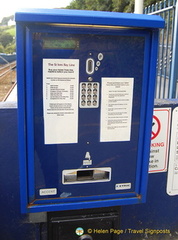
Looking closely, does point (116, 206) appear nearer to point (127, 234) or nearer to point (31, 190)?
point (31, 190)

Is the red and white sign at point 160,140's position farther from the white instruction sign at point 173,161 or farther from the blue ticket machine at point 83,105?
the blue ticket machine at point 83,105

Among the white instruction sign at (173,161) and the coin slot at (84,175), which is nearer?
the coin slot at (84,175)

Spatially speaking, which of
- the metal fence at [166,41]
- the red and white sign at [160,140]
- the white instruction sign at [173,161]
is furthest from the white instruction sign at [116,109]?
the metal fence at [166,41]

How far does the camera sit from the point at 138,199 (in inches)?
72.0

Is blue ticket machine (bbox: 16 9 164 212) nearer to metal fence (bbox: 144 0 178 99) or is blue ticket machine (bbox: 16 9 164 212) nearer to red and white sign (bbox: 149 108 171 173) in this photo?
red and white sign (bbox: 149 108 171 173)

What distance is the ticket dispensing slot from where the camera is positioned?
171 centimetres

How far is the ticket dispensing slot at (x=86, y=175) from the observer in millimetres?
1712

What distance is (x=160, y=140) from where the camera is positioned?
8.18 ft

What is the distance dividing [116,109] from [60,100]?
32cm

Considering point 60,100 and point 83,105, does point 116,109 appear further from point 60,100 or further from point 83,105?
point 60,100

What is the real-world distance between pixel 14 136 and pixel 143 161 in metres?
1.00

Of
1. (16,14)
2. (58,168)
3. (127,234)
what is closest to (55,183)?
(58,168)

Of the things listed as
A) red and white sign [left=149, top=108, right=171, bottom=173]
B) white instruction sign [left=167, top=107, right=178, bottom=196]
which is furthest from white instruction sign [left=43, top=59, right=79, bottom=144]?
white instruction sign [left=167, top=107, right=178, bottom=196]

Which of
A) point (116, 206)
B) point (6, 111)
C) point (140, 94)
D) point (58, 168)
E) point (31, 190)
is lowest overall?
point (116, 206)
